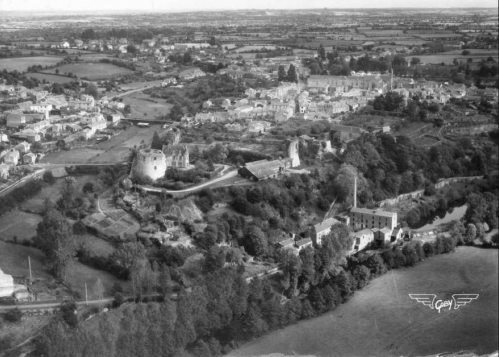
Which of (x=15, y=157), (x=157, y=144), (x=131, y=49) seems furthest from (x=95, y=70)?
(x=15, y=157)

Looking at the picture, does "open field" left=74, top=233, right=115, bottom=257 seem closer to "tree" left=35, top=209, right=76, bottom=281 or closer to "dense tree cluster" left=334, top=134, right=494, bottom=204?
"tree" left=35, top=209, right=76, bottom=281

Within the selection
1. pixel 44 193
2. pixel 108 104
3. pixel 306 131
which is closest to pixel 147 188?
pixel 44 193

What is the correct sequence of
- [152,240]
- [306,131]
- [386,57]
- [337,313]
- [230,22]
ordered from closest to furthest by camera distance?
1. [337,313]
2. [152,240]
3. [306,131]
4. [230,22]
5. [386,57]

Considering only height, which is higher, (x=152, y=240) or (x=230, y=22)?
(x=230, y=22)

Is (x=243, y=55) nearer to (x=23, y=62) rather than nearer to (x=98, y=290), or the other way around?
(x=23, y=62)

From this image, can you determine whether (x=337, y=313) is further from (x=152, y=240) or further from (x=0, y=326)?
(x=0, y=326)
